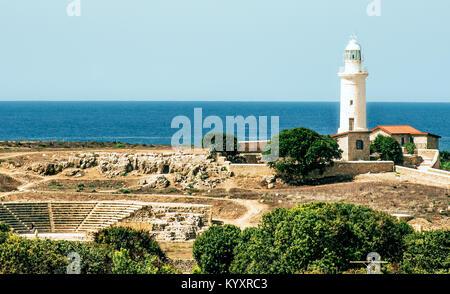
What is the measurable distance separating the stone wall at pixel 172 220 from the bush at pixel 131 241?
608 centimetres

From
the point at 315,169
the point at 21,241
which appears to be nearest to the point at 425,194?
the point at 315,169

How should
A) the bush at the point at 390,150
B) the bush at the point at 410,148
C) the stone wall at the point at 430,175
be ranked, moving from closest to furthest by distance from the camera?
the stone wall at the point at 430,175 → the bush at the point at 390,150 → the bush at the point at 410,148

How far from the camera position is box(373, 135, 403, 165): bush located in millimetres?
63188

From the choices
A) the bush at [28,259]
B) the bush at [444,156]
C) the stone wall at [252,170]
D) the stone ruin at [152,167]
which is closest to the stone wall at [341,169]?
the stone wall at [252,170]

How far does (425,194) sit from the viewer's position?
2105 inches

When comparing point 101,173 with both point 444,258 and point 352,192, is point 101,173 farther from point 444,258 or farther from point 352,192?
point 444,258

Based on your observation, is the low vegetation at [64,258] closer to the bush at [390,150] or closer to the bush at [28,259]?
the bush at [28,259]

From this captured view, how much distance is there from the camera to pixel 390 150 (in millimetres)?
63156

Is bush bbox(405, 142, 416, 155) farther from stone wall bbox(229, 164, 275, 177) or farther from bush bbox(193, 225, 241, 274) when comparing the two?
bush bbox(193, 225, 241, 274)

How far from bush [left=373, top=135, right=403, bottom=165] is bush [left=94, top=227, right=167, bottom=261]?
1100 inches

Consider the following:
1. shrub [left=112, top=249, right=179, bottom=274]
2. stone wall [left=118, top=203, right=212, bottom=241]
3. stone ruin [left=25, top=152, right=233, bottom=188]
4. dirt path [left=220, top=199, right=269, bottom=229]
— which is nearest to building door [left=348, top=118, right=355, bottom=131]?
stone ruin [left=25, top=152, right=233, bottom=188]

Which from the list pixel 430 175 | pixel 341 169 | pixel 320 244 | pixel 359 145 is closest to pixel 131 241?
pixel 320 244

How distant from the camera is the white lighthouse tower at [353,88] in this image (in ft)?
214

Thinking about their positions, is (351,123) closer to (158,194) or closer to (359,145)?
(359,145)
